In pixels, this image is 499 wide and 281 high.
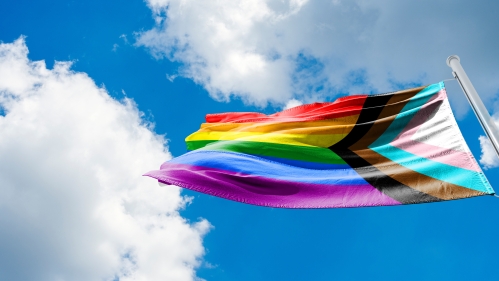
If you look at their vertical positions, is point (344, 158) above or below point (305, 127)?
below

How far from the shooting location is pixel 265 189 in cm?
1005

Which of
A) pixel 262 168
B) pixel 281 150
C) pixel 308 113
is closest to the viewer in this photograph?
pixel 262 168

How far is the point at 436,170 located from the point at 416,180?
0.42 metres

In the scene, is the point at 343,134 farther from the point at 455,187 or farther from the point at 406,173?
the point at 455,187

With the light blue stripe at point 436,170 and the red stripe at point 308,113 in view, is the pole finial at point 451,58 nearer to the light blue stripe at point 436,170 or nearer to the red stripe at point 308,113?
the light blue stripe at point 436,170

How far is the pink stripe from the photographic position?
8648 mm

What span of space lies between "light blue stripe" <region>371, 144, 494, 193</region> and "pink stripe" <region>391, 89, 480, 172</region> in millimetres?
102

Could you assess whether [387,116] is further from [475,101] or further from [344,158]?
[475,101]

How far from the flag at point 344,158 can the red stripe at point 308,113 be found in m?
0.03

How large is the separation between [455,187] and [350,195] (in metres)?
2.01

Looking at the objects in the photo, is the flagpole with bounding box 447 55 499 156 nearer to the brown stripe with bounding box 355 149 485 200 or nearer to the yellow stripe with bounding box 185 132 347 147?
the brown stripe with bounding box 355 149 485 200

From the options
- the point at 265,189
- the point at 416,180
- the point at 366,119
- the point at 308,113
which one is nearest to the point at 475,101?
the point at 416,180

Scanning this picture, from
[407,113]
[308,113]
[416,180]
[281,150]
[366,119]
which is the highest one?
[308,113]

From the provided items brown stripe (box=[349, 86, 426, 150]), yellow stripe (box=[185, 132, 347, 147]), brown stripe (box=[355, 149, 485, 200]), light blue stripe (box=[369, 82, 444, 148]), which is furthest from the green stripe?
light blue stripe (box=[369, 82, 444, 148])
